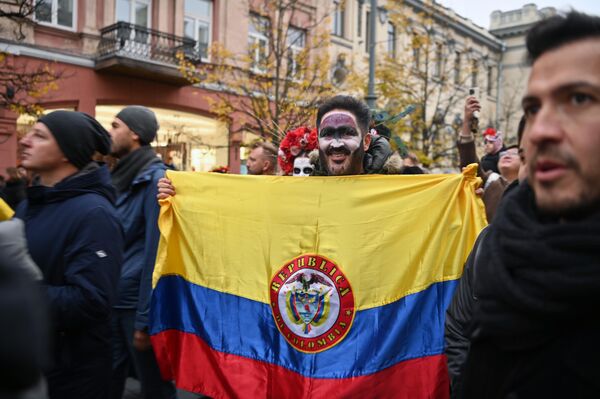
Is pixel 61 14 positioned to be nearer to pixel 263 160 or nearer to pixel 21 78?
pixel 21 78

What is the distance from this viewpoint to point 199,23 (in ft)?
56.9

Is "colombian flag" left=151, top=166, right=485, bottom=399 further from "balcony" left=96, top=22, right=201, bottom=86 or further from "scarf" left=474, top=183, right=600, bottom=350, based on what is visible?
"balcony" left=96, top=22, right=201, bottom=86

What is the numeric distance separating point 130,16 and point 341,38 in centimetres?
838

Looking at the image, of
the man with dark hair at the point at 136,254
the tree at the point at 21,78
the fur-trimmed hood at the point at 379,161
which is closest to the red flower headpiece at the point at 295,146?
the fur-trimmed hood at the point at 379,161

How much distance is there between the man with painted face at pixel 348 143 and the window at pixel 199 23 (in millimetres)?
14188

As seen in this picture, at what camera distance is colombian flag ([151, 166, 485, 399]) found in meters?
2.83

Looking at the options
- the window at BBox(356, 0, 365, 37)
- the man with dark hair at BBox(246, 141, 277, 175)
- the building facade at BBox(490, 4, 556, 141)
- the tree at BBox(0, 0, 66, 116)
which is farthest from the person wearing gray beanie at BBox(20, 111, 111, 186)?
the building facade at BBox(490, 4, 556, 141)

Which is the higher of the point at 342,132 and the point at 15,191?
the point at 342,132

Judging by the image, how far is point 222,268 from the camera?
11.0ft

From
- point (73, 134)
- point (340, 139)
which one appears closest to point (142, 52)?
point (340, 139)

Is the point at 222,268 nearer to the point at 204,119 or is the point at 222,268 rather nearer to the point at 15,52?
the point at 15,52

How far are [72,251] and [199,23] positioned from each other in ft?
52.7

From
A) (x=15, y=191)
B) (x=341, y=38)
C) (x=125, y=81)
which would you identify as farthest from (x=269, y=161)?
(x=341, y=38)

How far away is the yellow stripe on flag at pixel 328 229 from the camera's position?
2910mm
